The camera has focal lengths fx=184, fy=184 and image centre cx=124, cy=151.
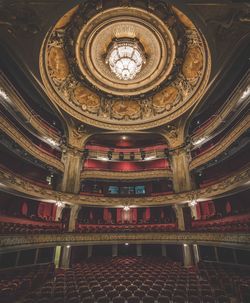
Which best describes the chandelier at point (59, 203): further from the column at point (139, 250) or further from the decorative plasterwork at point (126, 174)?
the column at point (139, 250)

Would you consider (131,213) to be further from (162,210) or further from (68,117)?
(68,117)

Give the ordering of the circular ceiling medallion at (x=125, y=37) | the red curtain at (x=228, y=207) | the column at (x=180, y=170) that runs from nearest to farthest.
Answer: the circular ceiling medallion at (x=125, y=37) → the red curtain at (x=228, y=207) → the column at (x=180, y=170)

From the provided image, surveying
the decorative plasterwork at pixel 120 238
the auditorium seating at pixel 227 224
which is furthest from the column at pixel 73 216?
the auditorium seating at pixel 227 224

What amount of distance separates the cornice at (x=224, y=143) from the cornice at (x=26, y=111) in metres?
14.2

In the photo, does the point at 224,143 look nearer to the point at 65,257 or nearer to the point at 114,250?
the point at 114,250

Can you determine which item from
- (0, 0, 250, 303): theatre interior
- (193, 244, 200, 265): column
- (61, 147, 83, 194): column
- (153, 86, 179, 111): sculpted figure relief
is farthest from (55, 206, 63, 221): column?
(153, 86, 179, 111): sculpted figure relief

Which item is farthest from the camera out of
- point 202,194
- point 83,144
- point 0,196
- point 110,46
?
point 83,144

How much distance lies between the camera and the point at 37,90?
15938mm

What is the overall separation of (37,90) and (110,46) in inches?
304

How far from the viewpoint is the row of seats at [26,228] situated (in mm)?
10953

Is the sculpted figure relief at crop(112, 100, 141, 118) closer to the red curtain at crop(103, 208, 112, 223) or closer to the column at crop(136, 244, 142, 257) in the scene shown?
the red curtain at crop(103, 208, 112, 223)

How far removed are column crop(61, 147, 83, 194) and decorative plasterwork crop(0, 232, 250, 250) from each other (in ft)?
14.2

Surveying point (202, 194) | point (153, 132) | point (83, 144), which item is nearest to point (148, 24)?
point (153, 132)

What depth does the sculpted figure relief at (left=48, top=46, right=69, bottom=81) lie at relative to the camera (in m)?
15.6
